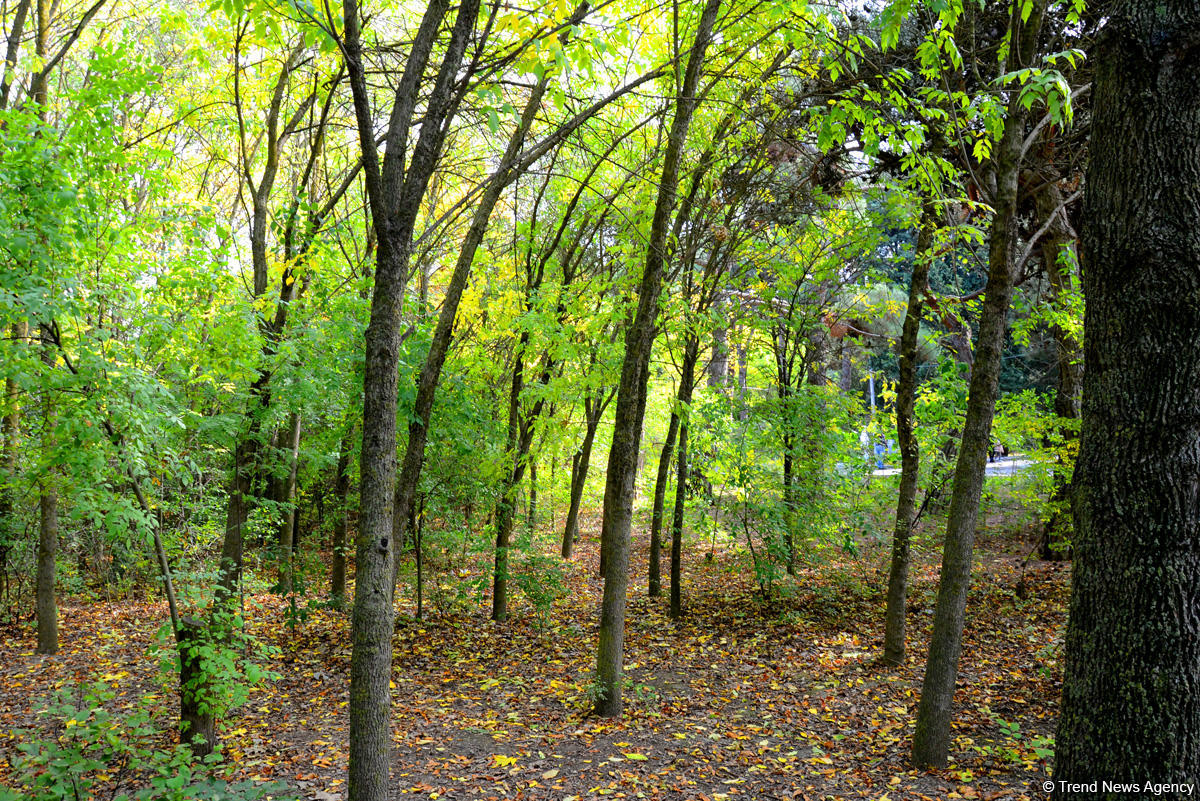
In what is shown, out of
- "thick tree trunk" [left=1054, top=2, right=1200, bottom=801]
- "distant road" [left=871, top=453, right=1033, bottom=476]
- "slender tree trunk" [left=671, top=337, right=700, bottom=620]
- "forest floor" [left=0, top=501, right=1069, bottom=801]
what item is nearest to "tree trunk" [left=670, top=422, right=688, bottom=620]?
"slender tree trunk" [left=671, top=337, right=700, bottom=620]

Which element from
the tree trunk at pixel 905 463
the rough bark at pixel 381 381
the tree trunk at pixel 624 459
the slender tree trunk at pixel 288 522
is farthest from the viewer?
the slender tree trunk at pixel 288 522

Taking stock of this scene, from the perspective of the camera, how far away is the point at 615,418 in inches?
324

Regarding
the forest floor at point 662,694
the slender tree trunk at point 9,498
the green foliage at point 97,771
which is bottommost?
the forest floor at point 662,694

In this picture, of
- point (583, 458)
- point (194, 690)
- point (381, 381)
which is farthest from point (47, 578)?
point (583, 458)

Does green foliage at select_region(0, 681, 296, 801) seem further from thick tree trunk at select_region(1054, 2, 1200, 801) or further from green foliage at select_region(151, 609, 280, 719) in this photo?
thick tree trunk at select_region(1054, 2, 1200, 801)

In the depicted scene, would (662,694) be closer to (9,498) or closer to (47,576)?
(47,576)

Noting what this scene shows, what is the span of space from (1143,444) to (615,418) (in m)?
6.25

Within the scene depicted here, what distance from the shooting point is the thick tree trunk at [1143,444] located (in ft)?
7.05

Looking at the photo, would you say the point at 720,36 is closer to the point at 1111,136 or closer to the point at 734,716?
the point at 1111,136

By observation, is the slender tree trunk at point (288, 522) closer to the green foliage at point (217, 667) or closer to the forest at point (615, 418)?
the forest at point (615, 418)

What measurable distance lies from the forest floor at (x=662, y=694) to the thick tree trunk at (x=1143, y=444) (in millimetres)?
2539

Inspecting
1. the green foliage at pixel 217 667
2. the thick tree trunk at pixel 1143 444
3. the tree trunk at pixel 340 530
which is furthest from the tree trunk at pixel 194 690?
the thick tree trunk at pixel 1143 444

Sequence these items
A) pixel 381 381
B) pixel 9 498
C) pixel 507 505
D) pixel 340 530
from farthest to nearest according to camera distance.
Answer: pixel 9 498, pixel 340 530, pixel 507 505, pixel 381 381

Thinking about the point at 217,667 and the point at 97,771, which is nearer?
the point at 97,771
